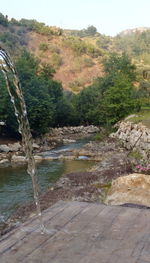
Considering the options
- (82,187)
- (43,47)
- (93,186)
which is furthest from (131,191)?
(43,47)

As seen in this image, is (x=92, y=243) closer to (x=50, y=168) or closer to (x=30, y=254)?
(x=30, y=254)

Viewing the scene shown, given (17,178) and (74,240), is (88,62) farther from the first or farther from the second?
(74,240)

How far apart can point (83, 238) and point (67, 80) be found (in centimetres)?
5473

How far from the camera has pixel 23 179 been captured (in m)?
12.3

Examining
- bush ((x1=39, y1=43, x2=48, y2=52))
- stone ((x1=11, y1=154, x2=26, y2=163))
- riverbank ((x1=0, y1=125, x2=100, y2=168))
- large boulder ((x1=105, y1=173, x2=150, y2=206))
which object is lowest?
riverbank ((x1=0, y1=125, x2=100, y2=168))

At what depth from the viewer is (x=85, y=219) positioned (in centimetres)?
287

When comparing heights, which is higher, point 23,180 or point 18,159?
point 23,180

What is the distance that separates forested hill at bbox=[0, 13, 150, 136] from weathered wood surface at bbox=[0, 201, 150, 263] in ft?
6.78

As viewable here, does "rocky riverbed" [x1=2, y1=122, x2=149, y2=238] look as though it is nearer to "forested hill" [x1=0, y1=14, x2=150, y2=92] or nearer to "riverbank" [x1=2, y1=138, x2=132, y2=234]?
"riverbank" [x1=2, y1=138, x2=132, y2=234]

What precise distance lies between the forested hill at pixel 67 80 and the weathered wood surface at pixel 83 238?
81.3 inches

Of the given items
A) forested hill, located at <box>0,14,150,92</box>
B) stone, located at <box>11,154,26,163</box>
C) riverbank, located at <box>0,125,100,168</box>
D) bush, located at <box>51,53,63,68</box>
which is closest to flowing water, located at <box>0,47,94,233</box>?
riverbank, located at <box>0,125,100,168</box>

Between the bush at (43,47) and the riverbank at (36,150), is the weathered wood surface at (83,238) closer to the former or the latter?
the riverbank at (36,150)

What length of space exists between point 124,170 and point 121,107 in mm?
12667

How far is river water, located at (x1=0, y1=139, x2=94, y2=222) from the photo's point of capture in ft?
30.3
